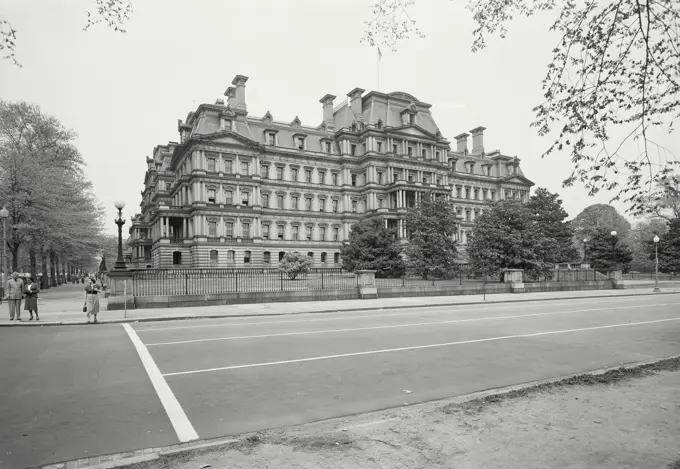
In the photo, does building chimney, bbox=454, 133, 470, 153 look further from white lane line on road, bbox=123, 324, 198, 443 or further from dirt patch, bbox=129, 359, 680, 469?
dirt patch, bbox=129, 359, 680, 469

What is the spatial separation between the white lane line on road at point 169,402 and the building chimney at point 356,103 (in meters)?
67.6

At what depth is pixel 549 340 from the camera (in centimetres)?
1080

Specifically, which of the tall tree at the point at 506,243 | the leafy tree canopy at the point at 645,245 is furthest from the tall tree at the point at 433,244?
the leafy tree canopy at the point at 645,245

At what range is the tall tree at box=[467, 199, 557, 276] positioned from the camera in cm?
3662

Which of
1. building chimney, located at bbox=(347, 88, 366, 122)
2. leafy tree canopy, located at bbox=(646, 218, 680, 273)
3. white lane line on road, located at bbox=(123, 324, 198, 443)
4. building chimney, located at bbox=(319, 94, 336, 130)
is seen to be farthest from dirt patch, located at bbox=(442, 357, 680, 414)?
building chimney, located at bbox=(319, 94, 336, 130)

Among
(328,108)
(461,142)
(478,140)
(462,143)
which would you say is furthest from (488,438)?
(478,140)

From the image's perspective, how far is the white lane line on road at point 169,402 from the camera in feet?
15.7

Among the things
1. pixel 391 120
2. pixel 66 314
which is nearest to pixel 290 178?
pixel 391 120

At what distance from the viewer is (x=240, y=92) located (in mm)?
64500

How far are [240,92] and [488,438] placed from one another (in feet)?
220

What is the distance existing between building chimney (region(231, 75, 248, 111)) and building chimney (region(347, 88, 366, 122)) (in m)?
19.2

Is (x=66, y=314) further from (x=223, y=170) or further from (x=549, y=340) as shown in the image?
(x=223, y=170)

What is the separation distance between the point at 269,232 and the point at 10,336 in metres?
51.3

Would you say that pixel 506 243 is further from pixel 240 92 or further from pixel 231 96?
pixel 231 96
